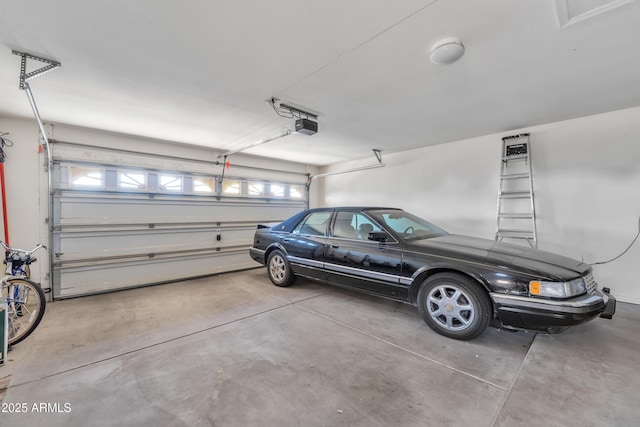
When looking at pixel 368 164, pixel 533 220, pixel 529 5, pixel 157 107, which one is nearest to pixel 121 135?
pixel 157 107

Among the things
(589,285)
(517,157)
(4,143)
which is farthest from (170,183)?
(517,157)

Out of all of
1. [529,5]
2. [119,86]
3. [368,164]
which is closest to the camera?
[529,5]

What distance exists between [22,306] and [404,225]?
160 inches

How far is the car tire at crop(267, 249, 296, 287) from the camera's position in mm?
3838

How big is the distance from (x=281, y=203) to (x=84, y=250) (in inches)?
140

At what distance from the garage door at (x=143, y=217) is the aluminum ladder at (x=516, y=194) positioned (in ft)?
14.8

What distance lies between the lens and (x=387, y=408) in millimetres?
1501

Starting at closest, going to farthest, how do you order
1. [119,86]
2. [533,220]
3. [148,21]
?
1. [148,21]
2. [119,86]
3. [533,220]

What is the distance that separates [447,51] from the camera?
1.85m

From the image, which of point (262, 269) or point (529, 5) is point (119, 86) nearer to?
point (529, 5)

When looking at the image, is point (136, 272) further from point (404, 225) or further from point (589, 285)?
point (589, 285)

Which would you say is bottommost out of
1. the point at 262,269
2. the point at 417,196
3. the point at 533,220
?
the point at 262,269

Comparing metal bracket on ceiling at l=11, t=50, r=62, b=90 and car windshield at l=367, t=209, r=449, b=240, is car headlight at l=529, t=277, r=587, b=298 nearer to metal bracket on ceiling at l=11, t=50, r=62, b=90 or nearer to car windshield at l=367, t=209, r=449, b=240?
car windshield at l=367, t=209, r=449, b=240

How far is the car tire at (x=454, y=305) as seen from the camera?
218 cm
